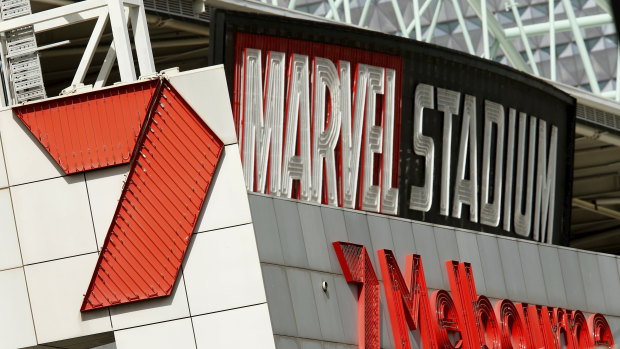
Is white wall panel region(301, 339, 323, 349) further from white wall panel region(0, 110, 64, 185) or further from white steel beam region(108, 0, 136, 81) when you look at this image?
white steel beam region(108, 0, 136, 81)

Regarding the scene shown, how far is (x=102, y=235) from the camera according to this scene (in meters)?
20.2

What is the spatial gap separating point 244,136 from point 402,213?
4.87m

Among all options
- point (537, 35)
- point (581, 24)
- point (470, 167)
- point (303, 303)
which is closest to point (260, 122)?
point (303, 303)

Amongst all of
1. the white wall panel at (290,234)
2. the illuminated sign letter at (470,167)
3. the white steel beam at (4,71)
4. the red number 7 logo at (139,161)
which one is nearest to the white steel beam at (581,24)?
the illuminated sign letter at (470,167)

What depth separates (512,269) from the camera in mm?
29016

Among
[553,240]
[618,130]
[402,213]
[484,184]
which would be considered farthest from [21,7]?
[618,130]

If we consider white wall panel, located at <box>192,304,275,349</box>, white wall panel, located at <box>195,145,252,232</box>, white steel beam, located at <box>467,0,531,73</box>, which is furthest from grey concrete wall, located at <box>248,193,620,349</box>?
white steel beam, located at <box>467,0,531,73</box>

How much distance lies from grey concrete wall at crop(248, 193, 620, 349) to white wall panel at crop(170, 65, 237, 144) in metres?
1.60

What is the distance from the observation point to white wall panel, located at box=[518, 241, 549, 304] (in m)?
29.5

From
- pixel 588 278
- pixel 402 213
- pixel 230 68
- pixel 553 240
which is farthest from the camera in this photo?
pixel 553 240

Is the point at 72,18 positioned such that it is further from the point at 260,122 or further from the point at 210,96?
the point at 260,122

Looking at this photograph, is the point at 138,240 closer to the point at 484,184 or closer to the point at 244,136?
the point at 244,136

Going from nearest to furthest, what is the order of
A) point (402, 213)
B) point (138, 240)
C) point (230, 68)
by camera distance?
1. point (138, 240)
2. point (230, 68)
3. point (402, 213)

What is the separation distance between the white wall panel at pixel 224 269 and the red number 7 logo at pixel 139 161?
28cm
